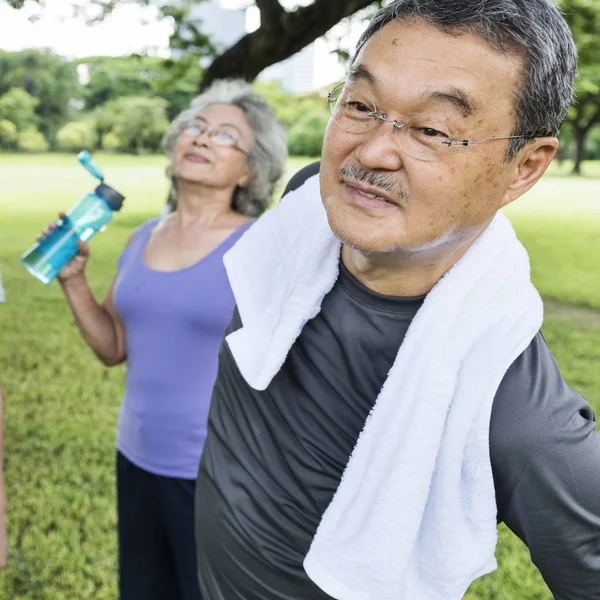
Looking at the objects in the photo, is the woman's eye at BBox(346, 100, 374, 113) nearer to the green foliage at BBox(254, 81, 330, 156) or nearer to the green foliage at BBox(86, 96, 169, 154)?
the green foliage at BBox(254, 81, 330, 156)

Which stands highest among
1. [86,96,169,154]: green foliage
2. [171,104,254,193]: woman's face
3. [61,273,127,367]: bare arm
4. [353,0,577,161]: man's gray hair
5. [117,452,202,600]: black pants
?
[353,0,577,161]: man's gray hair

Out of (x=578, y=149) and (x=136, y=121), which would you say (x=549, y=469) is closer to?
(x=136, y=121)

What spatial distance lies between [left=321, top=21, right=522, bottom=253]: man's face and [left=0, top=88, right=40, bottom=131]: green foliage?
4209cm

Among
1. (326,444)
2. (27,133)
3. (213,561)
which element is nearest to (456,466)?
(326,444)

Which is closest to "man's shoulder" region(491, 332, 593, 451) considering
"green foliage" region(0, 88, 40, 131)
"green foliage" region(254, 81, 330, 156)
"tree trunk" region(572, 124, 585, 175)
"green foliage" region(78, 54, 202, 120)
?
"green foliage" region(254, 81, 330, 156)

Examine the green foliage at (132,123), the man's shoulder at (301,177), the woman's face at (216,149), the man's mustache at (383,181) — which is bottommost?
the green foliage at (132,123)

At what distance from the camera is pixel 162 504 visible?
7.07 feet

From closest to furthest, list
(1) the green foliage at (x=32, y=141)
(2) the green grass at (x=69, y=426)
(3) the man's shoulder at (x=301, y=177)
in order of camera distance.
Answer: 1. (3) the man's shoulder at (x=301, y=177)
2. (2) the green grass at (x=69, y=426)
3. (1) the green foliage at (x=32, y=141)

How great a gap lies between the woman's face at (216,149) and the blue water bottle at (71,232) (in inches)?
10.2

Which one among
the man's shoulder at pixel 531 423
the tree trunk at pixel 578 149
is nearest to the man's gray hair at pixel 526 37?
the man's shoulder at pixel 531 423

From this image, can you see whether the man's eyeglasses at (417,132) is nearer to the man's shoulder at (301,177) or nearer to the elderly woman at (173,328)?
the man's shoulder at (301,177)

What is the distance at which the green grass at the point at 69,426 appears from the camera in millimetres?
3180

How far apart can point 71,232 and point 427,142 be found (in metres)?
1.58

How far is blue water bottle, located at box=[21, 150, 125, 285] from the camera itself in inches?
88.3
